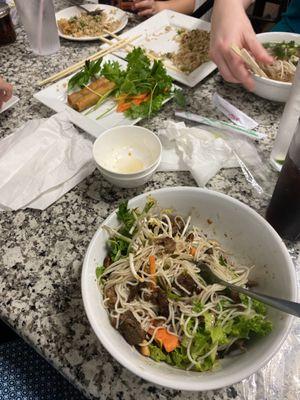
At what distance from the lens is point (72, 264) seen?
82cm

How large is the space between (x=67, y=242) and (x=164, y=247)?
10.4 inches

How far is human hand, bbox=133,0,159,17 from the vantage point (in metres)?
1.76

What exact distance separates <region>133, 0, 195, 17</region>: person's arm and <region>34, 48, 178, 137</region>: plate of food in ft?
2.07

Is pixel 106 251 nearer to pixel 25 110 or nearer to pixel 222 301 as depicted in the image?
pixel 222 301

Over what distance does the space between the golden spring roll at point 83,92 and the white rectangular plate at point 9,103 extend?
18 centimetres

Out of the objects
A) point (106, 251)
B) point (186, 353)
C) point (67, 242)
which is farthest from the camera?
point (67, 242)

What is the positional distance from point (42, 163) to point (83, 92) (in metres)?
0.37

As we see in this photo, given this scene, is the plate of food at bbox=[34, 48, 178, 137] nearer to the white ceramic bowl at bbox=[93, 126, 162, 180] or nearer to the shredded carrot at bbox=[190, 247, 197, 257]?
the white ceramic bowl at bbox=[93, 126, 162, 180]

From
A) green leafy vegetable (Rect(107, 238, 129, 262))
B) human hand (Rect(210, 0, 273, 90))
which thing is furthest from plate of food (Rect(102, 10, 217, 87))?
green leafy vegetable (Rect(107, 238, 129, 262))

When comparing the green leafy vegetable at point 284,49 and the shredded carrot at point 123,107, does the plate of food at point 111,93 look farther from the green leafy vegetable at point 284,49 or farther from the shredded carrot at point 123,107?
the green leafy vegetable at point 284,49

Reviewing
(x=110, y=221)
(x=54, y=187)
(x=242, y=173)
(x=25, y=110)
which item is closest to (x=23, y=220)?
(x=54, y=187)

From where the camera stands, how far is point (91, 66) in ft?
4.25

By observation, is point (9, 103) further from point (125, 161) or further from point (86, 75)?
point (125, 161)

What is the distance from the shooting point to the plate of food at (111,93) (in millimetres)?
1151
